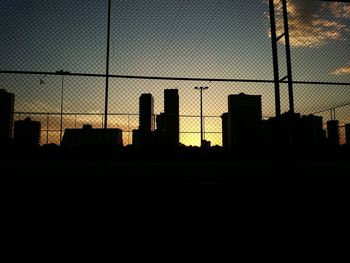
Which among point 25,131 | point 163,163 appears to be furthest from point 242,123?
point 25,131

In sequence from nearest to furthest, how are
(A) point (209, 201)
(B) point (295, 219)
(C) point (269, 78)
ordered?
1. (B) point (295, 219)
2. (A) point (209, 201)
3. (C) point (269, 78)

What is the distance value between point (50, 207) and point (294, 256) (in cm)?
232

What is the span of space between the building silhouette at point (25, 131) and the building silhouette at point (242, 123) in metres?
10.6

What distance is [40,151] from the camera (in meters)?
14.9

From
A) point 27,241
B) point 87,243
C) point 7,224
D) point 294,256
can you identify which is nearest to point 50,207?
point 7,224

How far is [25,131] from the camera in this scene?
13281mm

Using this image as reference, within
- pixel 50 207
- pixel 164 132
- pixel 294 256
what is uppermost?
pixel 164 132

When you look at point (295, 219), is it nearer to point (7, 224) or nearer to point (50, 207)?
point (50, 207)

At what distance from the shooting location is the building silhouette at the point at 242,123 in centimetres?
1335

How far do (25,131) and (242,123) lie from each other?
41.2 feet

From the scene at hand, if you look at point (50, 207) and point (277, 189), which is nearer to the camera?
point (50, 207)

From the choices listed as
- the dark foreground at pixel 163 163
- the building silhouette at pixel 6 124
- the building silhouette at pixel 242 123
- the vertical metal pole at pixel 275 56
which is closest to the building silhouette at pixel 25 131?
the building silhouette at pixel 6 124

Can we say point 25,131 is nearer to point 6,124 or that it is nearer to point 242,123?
point 6,124

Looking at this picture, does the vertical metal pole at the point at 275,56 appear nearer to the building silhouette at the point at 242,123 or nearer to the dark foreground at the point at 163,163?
the dark foreground at the point at 163,163
